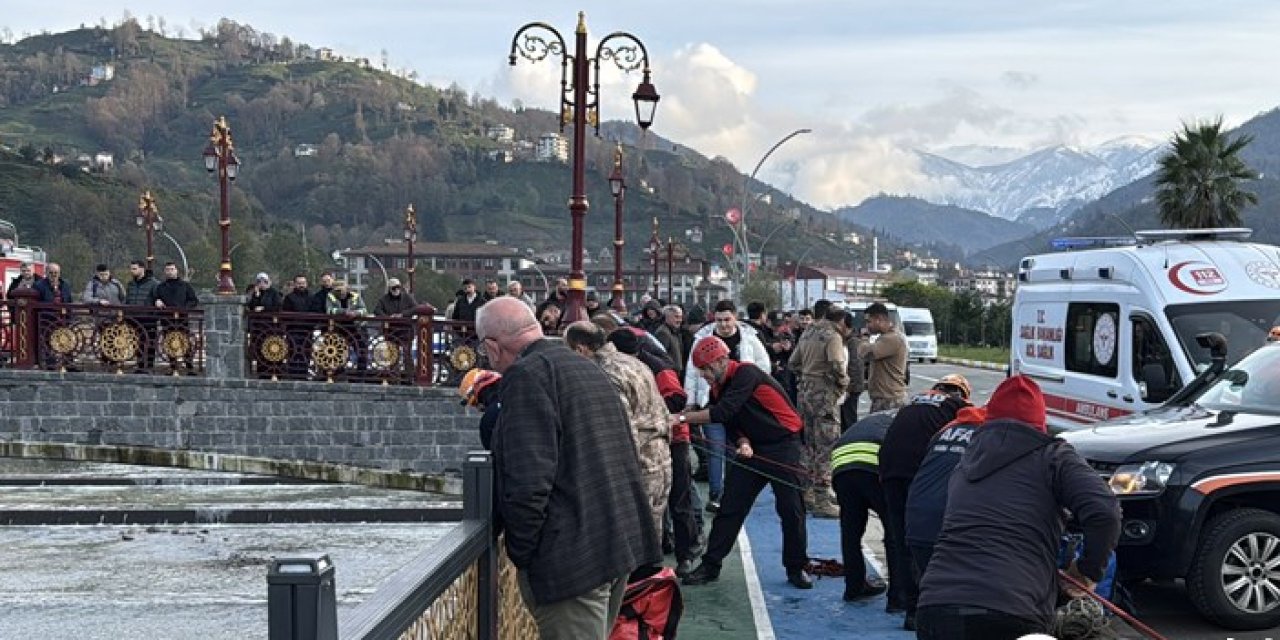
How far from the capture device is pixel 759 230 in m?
166

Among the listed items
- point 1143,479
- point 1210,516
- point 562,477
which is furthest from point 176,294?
point 562,477

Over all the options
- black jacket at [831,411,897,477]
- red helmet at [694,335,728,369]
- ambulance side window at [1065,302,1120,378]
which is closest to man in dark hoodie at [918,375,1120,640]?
black jacket at [831,411,897,477]

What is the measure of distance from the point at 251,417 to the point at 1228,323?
39.7ft

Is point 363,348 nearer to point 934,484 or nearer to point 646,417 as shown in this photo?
point 646,417

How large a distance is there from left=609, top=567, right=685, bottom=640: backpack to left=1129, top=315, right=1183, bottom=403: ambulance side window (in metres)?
5.98

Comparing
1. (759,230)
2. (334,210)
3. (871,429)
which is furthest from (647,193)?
(871,429)

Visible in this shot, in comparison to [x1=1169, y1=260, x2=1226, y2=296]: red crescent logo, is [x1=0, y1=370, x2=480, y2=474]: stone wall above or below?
below

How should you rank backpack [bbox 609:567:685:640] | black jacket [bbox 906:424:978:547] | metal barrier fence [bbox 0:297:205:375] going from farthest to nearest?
1. metal barrier fence [bbox 0:297:205:375]
2. backpack [bbox 609:567:685:640]
3. black jacket [bbox 906:424:978:547]

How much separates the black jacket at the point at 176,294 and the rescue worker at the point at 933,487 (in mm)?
14379

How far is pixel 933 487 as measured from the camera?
549 centimetres

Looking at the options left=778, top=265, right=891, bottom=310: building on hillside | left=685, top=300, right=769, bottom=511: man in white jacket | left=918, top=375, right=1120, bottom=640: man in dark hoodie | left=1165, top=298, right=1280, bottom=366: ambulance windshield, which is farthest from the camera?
left=778, top=265, right=891, bottom=310: building on hillside

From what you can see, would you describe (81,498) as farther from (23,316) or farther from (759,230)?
(759,230)

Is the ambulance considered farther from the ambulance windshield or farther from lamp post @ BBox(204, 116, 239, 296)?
lamp post @ BBox(204, 116, 239, 296)

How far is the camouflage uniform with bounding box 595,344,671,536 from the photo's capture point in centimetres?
675
